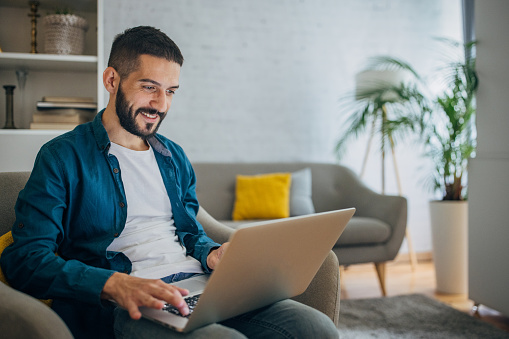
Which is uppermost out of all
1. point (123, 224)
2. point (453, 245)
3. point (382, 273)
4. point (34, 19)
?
point (34, 19)

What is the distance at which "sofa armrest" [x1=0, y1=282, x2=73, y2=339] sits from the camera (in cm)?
82

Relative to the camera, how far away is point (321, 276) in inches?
51.0

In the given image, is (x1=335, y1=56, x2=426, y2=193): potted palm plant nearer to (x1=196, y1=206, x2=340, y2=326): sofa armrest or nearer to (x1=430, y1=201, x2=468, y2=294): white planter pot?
(x1=430, y1=201, x2=468, y2=294): white planter pot

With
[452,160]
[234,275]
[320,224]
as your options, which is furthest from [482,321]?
[234,275]

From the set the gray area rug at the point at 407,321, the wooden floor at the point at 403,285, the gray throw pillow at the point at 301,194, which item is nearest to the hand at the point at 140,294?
the gray area rug at the point at 407,321

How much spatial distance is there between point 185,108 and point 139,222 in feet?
7.82

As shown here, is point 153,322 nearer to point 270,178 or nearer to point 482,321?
point 482,321

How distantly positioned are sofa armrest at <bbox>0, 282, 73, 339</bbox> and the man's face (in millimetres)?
583

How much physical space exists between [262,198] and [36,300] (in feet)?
7.57

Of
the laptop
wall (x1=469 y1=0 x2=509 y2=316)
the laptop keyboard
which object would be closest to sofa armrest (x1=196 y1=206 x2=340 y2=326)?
the laptop

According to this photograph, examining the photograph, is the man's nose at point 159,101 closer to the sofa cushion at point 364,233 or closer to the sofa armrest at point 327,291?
the sofa armrest at point 327,291

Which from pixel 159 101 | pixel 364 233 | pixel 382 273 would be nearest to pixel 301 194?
pixel 364 233

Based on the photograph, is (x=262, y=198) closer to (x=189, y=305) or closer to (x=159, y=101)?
(x=159, y=101)

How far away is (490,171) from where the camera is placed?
8.03ft
